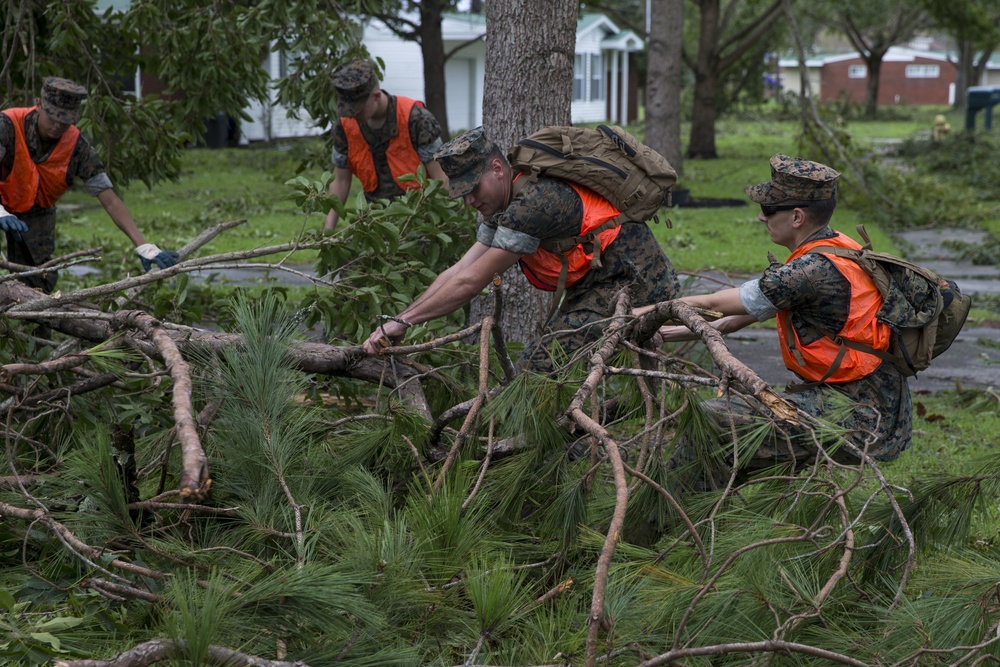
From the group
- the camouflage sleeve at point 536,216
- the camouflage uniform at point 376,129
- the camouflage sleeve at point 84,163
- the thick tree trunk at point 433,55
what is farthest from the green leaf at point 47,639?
the thick tree trunk at point 433,55

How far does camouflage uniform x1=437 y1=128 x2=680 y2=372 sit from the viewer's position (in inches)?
154

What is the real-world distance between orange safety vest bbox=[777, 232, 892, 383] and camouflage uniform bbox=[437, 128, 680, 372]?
0.69 metres

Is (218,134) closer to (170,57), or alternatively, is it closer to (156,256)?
(170,57)

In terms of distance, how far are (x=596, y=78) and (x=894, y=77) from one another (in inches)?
1874

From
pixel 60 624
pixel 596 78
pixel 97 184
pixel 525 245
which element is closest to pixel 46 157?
pixel 97 184

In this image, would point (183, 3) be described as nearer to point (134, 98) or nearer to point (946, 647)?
point (134, 98)

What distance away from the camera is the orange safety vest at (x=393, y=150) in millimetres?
6258

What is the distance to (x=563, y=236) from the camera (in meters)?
4.08

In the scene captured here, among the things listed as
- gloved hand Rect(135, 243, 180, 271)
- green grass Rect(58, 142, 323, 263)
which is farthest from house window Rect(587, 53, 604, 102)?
gloved hand Rect(135, 243, 180, 271)

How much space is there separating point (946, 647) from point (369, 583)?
53.4 inches

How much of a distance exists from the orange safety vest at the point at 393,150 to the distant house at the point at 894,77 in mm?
75672

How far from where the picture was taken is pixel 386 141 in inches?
249

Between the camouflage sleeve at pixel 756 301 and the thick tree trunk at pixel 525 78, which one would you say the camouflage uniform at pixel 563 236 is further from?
the thick tree trunk at pixel 525 78

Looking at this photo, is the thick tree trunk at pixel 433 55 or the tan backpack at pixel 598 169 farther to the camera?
the thick tree trunk at pixel 433 55
